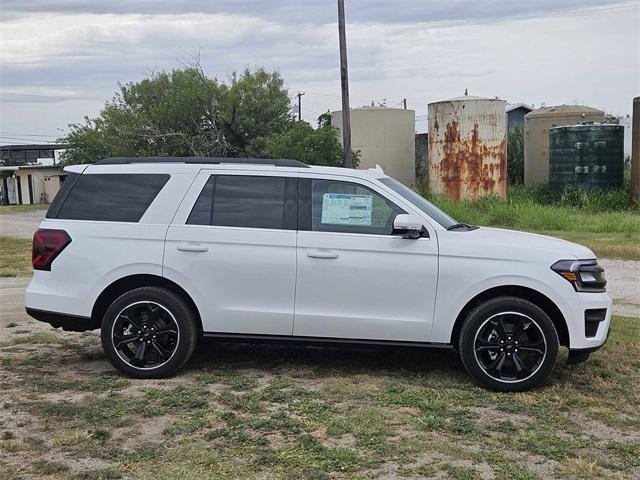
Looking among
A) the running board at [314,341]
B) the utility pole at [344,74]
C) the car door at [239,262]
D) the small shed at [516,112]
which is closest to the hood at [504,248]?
the running board at [314,341]

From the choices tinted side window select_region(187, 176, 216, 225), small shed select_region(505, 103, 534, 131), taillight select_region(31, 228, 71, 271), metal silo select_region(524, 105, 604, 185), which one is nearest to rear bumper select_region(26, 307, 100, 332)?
taillight select_region(31, 228, 71, 271)

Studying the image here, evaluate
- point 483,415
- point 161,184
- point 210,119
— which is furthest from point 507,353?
point 210,119

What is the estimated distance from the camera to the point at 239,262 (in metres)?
6.13

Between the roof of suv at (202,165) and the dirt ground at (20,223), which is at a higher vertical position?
the roof of suv at (202,165)

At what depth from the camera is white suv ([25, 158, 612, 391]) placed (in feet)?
19.4

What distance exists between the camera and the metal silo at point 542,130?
2591 centimetres

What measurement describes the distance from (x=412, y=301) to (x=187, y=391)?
190 centimetres

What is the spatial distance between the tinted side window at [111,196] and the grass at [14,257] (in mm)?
7441

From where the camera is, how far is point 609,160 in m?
22.4

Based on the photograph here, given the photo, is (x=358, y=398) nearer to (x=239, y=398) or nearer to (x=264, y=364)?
(x=239, y=398)

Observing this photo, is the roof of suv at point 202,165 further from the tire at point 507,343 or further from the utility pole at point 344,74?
the utility pole at point 344,74

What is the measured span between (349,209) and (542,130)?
21.5m

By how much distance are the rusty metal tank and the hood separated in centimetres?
1722

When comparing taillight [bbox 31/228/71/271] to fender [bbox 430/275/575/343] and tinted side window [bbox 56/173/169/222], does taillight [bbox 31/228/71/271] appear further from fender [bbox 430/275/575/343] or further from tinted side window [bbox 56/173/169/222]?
fender [bbox 430/275/575/343]
